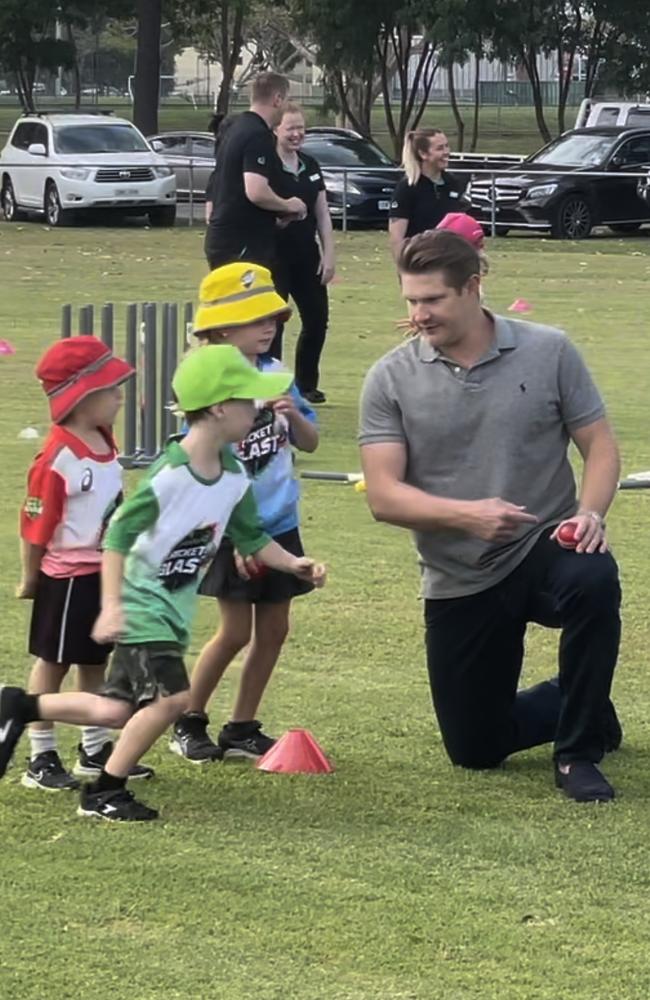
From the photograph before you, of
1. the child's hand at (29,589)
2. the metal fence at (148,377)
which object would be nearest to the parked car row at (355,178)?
the metal fence at (148,377)

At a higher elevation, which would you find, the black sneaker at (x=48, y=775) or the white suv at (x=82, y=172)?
the white suv at (x=82, y=172)

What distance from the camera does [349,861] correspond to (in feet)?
16.1

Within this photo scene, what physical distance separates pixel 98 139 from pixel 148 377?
73.9ft

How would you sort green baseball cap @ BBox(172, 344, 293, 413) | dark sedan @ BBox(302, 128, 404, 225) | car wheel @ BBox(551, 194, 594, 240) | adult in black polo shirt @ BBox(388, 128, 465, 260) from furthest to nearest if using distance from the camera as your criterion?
dark sedan @ BBox(302, 128, 404, 225)
car wheel @ BBox(551, 194, 594, 240)
adult in black polo shirt @ BBox(388, 128, 465, 260)
green baseball cap @ BBox(172, 344, 293, 413)

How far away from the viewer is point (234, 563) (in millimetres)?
5691

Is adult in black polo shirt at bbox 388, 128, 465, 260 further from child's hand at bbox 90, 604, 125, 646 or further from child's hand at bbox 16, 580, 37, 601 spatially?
child's hand at bbox 90, 604, 125, 646

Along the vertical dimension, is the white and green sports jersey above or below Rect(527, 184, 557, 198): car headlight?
above

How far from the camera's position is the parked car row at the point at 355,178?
28641 millimetres

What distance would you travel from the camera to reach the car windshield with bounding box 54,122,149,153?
1233 inches

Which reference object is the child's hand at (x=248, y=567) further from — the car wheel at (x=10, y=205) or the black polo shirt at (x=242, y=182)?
the car wheel at (x=10, y=205)

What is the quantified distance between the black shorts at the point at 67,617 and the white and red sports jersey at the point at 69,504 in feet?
0.11

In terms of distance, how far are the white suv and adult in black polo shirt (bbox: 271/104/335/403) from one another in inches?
716

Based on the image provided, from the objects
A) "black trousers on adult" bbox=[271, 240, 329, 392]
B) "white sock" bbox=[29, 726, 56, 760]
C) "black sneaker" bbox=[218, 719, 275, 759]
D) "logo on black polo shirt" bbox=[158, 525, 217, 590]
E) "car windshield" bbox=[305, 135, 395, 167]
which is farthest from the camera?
"car windshield" bbox=[305, 135, 395, 167]

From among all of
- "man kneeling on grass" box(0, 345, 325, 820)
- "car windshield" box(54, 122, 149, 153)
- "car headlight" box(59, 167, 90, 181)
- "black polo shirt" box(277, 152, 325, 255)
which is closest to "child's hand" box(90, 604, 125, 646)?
"man kneeling on grass" box(0, 345, 325, 820)
